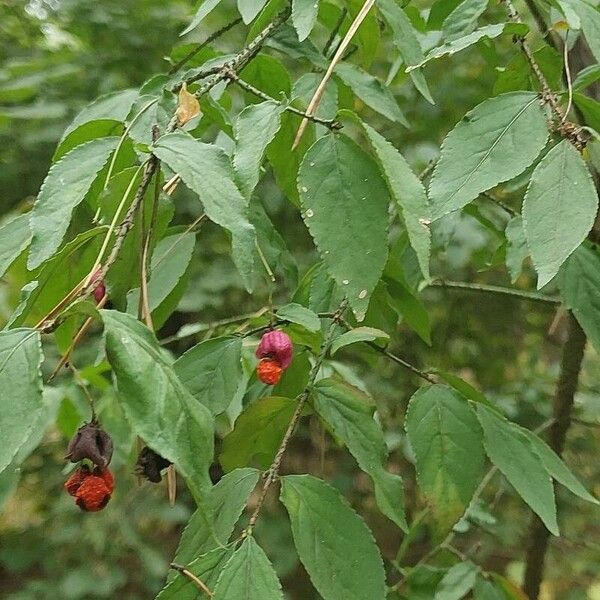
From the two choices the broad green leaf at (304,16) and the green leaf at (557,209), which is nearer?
the green leaf at (557,209)

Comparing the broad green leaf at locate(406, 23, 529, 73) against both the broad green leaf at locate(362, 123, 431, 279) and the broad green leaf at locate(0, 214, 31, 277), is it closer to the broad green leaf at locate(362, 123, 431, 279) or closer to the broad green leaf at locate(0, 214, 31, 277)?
the broad green leaf at locate(362, 123, 431, 279)

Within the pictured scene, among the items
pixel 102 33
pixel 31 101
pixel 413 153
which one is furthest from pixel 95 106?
pixel 31 101

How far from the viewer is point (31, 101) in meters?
2.11

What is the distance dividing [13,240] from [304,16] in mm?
241

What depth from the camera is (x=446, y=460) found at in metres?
0.59

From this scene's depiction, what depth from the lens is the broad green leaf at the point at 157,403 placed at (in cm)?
36

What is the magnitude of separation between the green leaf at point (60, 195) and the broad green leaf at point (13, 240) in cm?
5

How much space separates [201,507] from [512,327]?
78.8 inches

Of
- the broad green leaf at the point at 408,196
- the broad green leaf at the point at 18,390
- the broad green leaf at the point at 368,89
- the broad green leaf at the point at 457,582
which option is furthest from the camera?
the broad green leaf at the point at 457,582

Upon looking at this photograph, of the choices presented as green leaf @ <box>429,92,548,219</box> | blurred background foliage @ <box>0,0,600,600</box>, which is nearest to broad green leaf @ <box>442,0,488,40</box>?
green leaf @ <box>429,92,548,219</box>

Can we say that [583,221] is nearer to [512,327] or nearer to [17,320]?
[17,320]

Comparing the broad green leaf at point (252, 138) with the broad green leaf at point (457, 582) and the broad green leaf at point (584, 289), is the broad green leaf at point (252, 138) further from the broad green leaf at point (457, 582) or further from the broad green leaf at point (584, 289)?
the broad green leaf at point (457, 582)

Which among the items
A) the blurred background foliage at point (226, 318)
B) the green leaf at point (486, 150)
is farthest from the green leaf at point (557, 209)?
the blurred background foliage at point (226, 318)

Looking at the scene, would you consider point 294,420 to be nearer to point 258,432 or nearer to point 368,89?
point 258,432
